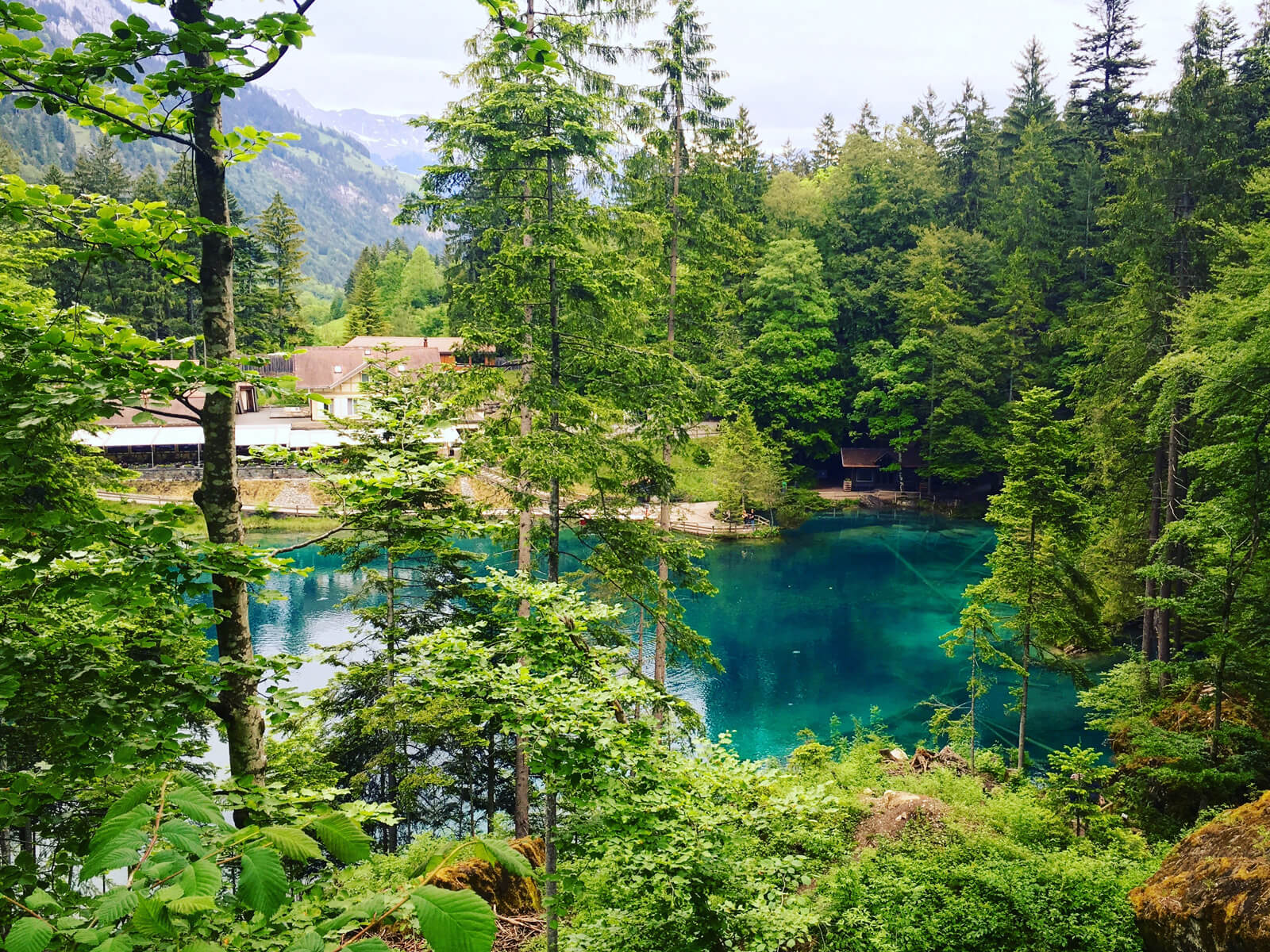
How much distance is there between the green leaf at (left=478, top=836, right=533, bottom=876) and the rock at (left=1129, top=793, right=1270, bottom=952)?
6757mm

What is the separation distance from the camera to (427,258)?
76.8 m

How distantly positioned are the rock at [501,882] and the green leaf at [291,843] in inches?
205

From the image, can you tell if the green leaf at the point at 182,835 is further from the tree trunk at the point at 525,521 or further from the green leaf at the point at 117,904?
the tree trunk at the point at 525,521

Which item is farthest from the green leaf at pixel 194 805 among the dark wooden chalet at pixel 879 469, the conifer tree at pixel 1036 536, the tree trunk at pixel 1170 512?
the dark wooden chalet at pixel 879 469

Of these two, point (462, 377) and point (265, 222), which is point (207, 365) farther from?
point (265, 222)

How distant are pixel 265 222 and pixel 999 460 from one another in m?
42.1

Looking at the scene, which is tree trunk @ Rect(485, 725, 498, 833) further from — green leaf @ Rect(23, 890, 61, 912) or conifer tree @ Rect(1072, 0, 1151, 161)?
conifer tree @ Rect(1072, 0, 1151, 161)

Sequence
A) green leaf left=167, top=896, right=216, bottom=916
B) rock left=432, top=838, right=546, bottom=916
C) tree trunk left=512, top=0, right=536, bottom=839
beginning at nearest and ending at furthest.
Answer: green leaf left=167, top=896, right=216, bottom=916 < rock left=432, top=838, right=546, bottom=916 < tree trunk left=512, top=0, right=536, bottom=839

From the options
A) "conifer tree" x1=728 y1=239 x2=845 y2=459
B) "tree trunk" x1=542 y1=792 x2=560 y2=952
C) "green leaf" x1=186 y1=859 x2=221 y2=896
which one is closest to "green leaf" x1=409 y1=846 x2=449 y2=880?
"green leaf" x1=186 y1=859 x2=221 y2=896

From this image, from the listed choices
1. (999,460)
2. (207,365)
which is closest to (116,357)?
(207,365)

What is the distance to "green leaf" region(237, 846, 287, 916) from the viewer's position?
1.44m

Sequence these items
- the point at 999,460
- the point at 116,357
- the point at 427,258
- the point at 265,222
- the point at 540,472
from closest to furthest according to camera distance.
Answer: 1. the point at 116,357
2. the point at 540,472
3. the point at 999,460
4. the point at 265,222
5. the point at 427,258

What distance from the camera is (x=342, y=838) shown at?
165 centimetres

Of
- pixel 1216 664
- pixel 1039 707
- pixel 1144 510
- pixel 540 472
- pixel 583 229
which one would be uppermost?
pixel 583 229
